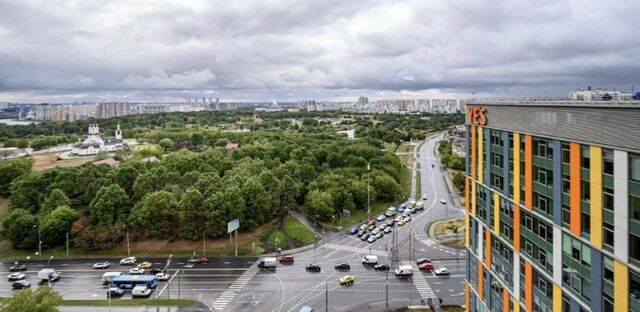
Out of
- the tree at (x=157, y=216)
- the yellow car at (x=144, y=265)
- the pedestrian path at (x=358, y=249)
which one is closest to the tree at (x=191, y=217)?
the tree at (x=157, y=216)

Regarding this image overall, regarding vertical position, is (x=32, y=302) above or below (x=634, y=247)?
below

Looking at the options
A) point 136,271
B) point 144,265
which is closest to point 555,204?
point 136,271

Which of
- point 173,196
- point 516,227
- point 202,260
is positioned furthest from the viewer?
point 173,196

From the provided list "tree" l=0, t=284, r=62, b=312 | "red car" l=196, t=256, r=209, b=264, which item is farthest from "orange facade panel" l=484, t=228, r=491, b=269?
"red car" l=196, t=256, r=209, b=264

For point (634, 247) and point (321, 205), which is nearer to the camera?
point (634, 247)

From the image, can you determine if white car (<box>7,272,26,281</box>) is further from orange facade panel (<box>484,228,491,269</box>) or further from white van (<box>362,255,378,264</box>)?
orange facade panel (<box>484,228,491,269</box>)

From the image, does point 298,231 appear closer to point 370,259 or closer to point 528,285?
point 370,259

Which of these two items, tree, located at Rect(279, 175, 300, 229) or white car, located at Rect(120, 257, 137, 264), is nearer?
white car, located at Rect(120, 257, 137, 264)
